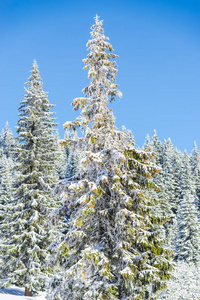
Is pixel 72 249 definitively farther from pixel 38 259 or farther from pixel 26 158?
pixel 26 158

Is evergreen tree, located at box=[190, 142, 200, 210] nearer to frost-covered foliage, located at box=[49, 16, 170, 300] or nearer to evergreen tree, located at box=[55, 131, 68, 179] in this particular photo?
evergreen tree, located at box=[55, 131, 68, 179]

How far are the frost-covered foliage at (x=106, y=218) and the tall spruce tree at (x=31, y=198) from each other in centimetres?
836

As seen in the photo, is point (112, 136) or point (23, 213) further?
point (23, 213)

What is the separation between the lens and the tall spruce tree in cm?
1783

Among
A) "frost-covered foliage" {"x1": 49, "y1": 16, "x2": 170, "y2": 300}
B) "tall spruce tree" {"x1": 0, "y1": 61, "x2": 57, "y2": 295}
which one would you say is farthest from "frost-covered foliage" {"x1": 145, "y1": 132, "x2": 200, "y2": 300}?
"tall spruce tree" {"x1": 0, "y1": 61, "x2": 57, "y2": 295}

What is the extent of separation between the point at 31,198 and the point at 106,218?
32.7 ft

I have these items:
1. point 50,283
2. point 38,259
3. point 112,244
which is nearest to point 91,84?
point 112,244

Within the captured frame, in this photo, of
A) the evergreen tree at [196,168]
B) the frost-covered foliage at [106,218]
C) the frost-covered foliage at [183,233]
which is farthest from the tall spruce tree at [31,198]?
the evergreen tree at [196,168]

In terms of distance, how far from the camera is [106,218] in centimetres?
1048

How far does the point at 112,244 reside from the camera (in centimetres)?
1020

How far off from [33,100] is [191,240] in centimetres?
2849

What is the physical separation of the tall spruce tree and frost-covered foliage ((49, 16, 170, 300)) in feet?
27.4

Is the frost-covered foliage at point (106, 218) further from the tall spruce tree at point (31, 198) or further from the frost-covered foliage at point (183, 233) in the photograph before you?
the tall spruce tree at point (31, 198)

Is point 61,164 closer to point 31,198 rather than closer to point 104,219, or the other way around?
point 31,198
